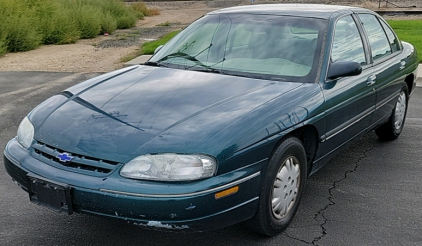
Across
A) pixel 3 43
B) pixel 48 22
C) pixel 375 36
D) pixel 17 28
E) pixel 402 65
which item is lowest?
pixel 3 43

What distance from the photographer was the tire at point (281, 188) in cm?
315

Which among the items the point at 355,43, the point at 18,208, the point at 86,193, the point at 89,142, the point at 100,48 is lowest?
the point at 100,48

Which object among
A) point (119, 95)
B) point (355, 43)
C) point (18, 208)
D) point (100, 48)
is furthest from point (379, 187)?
point (100, 48)

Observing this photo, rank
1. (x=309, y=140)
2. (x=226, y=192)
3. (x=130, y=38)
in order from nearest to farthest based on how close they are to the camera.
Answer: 1. (x=226, y=192)
2. (x=309, y=140)
3. (x=130, y=38)

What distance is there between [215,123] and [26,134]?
4.38ft

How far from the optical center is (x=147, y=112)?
10.5ft

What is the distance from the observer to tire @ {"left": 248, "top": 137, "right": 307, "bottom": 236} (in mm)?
3150

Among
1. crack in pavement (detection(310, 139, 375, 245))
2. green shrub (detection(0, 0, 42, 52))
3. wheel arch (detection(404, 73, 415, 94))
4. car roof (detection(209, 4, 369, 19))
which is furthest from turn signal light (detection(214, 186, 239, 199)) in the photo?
green shrub (detection(0, 0, 42, 52))

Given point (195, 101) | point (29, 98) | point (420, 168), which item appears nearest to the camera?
point (195, 101)

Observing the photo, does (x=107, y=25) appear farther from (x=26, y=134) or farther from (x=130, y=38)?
(x=26, y=134)

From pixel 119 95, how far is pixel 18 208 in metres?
1.27

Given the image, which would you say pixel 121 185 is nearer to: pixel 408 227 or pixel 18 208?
pixel 18 208

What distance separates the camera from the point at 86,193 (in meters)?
2.79

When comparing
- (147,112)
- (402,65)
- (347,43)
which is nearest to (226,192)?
(147,112)
